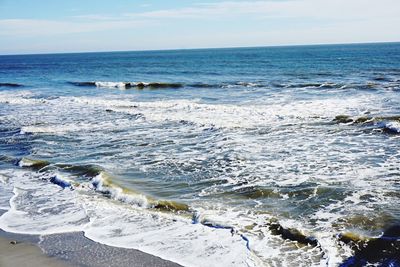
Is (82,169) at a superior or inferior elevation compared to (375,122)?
inferior

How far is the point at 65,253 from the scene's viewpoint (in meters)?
7.45

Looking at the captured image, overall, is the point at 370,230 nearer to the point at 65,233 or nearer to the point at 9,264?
the point at 65,233

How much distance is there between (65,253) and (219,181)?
493cm

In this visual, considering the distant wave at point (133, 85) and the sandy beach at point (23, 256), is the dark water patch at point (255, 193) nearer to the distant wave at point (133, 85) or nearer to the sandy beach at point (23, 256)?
the sandy beach at point (23, 256)

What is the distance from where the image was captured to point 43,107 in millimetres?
27906

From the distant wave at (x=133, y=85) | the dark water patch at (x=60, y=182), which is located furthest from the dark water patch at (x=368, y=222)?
the distant wave at (x=133, y=85)

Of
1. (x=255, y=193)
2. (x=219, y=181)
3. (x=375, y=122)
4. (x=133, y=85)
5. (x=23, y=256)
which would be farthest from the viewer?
(x=133, y=85)

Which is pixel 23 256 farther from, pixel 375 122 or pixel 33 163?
pixel 375 122

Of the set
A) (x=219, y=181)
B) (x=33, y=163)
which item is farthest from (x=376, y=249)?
(x=33, y=163)

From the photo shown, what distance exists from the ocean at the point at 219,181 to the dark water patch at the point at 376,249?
3cm

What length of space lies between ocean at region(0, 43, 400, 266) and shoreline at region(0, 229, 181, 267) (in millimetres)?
274

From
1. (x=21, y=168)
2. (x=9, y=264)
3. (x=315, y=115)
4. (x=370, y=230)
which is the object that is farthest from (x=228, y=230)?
(x=315, y=115)

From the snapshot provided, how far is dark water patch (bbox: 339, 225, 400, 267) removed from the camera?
687 cm

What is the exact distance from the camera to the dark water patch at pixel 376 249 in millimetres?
6871
